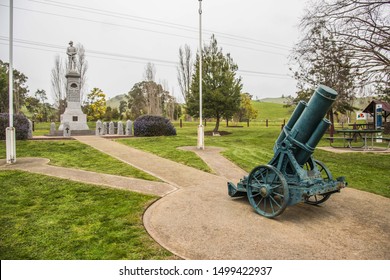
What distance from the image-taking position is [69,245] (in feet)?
11.9

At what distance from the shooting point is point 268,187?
4613 millimetres

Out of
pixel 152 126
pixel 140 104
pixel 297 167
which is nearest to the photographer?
pixel 297 167

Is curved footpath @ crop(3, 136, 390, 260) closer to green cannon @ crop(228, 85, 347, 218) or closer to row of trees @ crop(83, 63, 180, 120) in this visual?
green cannon @ crop(228, 85, 347, 218)

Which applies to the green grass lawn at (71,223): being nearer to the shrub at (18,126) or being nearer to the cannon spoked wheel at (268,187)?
the cannon spoked wheel at (268,187)

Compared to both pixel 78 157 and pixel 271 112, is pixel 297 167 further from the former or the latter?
pixel 271 112

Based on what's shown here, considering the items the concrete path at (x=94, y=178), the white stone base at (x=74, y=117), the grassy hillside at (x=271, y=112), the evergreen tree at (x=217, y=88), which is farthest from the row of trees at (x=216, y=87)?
the grassy hillside at (x=271, y=112)

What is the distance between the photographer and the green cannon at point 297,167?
4.30 metres

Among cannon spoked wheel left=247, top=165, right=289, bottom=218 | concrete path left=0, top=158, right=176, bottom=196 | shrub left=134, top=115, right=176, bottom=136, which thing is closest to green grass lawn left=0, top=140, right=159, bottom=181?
concrete path left=0, top=158, right=176, bottom=196

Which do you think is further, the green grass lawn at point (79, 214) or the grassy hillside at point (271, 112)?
the grassy hillside at point (271, 112)

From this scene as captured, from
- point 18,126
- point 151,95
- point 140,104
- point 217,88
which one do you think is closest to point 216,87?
point 217,88

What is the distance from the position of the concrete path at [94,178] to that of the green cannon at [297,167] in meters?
2.23

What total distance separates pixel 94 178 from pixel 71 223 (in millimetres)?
2799

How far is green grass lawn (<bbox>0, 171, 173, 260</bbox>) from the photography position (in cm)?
345

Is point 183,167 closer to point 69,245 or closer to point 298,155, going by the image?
point 298,155
